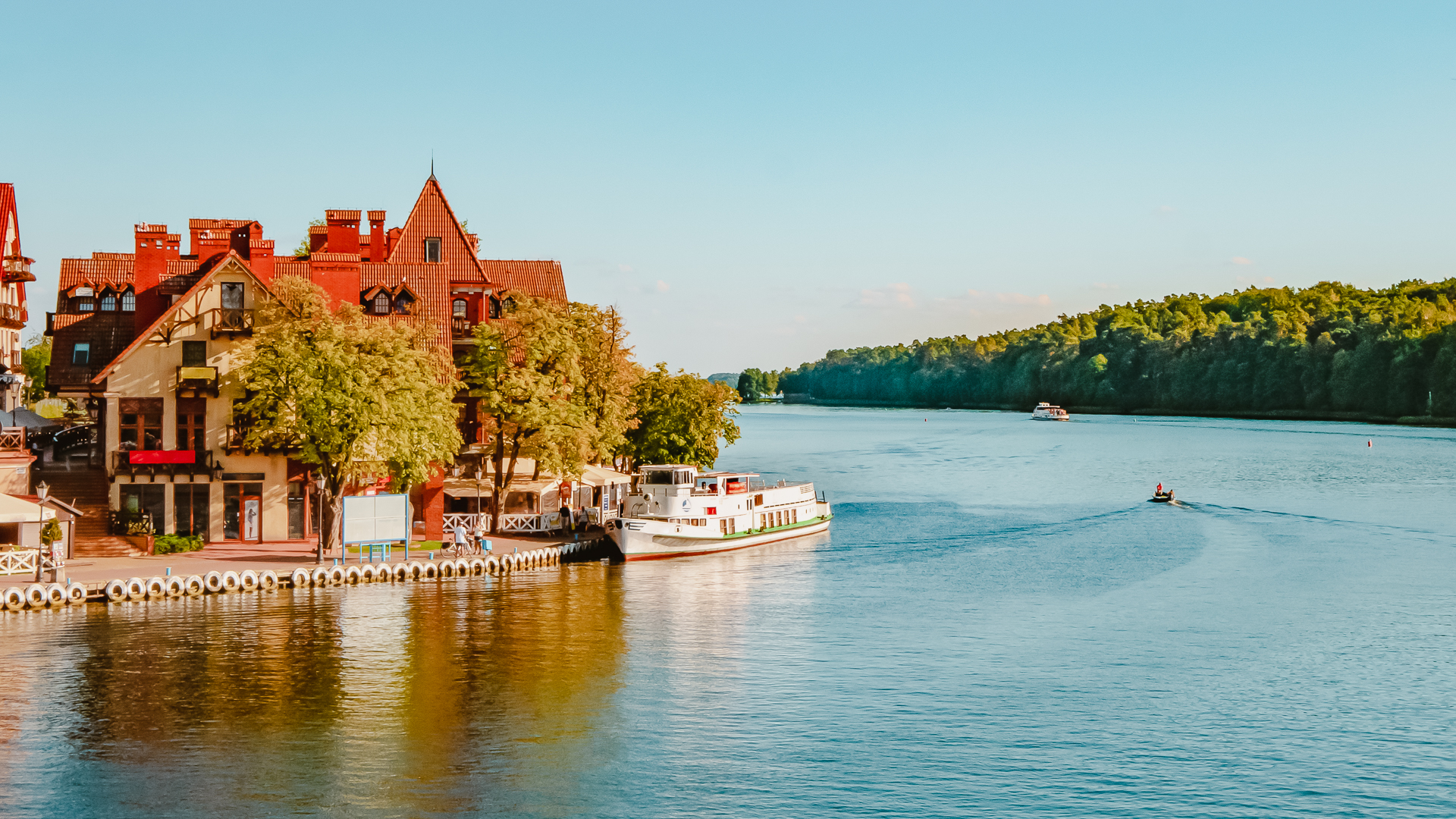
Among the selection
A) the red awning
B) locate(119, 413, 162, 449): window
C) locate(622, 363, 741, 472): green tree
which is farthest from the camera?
locate(622, 363, 741, 472): green tree

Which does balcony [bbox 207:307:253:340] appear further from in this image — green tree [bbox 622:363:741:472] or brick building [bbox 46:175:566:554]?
green tree [bbox 622:363:741:472]

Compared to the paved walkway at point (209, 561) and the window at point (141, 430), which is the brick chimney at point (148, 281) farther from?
the paved walkway at point (209, 561)

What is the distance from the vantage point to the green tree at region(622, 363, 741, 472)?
89.5m

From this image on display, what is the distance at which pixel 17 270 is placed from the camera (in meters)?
80.7

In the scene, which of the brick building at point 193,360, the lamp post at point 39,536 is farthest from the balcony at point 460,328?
the lamp post at point 39,536

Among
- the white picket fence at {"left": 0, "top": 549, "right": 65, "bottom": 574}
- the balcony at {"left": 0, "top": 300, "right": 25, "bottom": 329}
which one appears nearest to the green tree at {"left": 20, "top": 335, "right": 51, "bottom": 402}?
the balcony at {"left": 0, "top": 300, "right": 25, "bottom": 329}

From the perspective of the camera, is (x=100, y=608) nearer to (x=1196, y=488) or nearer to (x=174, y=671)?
(x=174, y=671)

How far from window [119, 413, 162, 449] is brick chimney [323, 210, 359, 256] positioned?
1566 centimetres

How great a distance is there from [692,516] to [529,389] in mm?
13200

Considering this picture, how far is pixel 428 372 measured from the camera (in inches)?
2628

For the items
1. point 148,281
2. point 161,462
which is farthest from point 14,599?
point 148,281

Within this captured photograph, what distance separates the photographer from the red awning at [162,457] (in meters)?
64.5

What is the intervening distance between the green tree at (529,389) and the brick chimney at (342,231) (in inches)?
402

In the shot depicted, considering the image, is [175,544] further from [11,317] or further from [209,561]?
[11,317]
